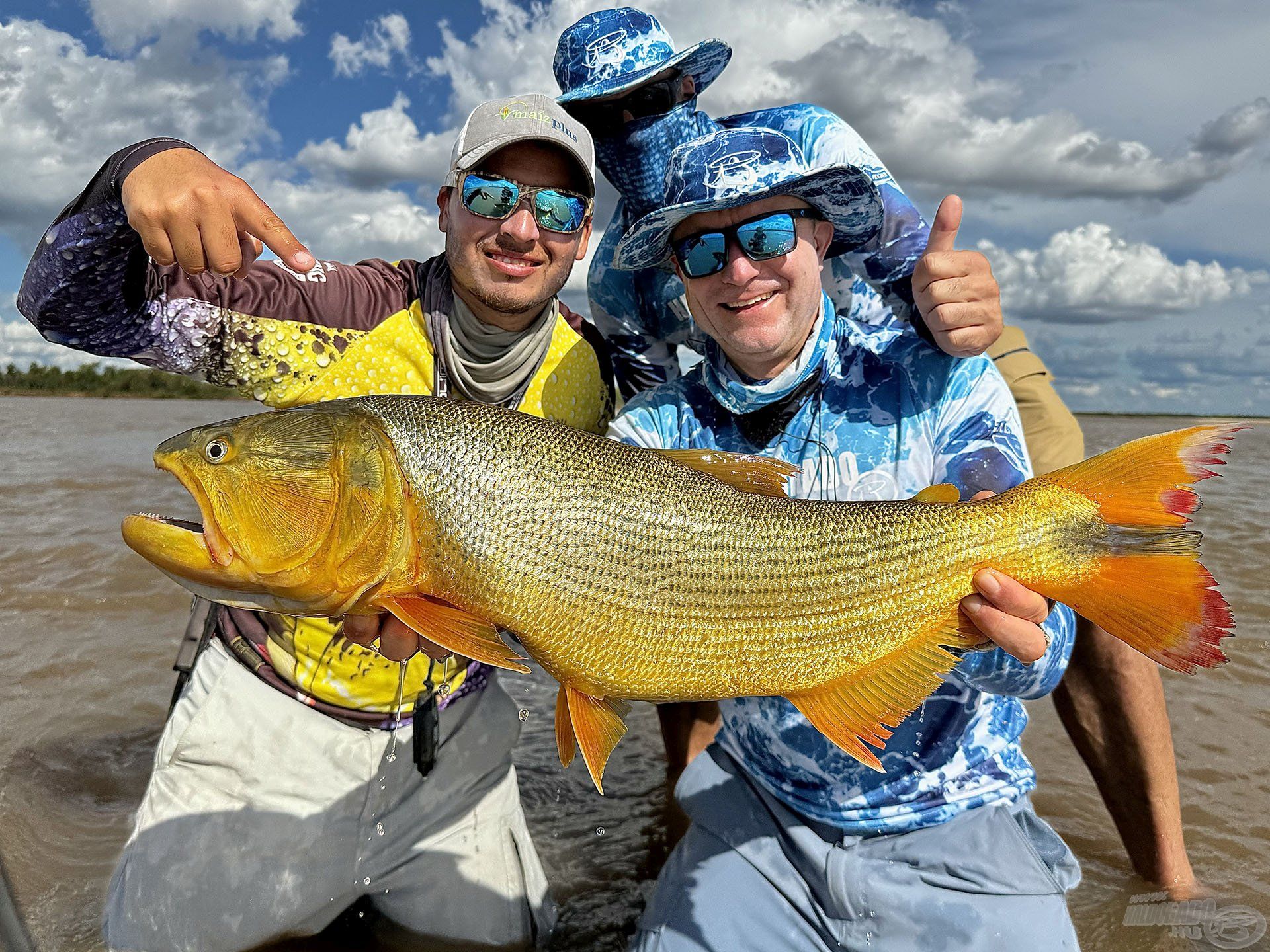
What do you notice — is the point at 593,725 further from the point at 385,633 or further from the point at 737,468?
the point at 737,468

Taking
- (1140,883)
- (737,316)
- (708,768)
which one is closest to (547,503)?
(737,316)

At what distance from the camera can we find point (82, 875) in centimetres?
452

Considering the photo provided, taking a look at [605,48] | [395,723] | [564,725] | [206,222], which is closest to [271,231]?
[206,222]

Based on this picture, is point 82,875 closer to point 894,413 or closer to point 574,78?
point 894,413

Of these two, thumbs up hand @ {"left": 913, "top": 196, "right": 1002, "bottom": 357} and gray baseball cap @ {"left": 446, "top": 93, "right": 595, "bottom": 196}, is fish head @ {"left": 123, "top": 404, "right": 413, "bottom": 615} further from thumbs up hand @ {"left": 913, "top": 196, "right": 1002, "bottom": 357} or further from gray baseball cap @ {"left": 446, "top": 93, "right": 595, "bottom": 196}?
thumbs up hand @ {"left": 913, "top": 196, "right": 1002, "bottom": 357}

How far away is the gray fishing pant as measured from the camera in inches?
127

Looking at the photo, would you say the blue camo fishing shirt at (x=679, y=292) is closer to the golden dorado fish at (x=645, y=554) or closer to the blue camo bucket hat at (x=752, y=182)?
the blue camo bucket hat at (x=752, y=182)

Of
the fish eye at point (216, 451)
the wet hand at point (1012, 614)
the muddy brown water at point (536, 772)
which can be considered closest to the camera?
the fish eye at point (216, 451)

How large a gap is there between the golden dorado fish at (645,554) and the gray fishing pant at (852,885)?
775 millimetres

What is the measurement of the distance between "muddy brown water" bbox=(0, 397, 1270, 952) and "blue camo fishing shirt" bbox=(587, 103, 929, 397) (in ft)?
8.72

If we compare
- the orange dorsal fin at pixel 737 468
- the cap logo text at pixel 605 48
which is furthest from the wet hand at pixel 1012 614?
the cap logo text at pixel 605 48

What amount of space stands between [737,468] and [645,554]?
0.50 meters

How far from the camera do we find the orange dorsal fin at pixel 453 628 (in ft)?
8.55

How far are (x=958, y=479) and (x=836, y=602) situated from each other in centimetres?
87
